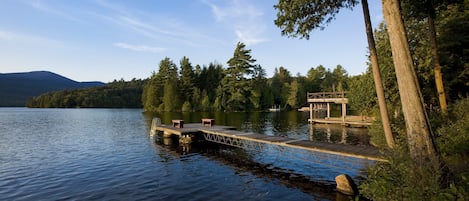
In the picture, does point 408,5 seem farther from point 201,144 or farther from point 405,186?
point 201,144

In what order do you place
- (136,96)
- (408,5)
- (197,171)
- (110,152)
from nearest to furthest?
(408,5) → (197,171) → (110,152) → (136,96)

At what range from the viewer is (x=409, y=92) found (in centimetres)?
651

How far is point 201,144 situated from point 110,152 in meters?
6.93

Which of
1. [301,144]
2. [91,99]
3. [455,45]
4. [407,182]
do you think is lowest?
[301,144]

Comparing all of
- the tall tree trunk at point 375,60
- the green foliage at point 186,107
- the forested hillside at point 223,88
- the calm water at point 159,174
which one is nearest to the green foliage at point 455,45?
the tall tree trunk at point 375,60

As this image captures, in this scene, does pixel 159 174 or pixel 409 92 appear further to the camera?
pixel 159 174

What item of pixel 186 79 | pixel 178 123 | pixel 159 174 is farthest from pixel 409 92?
pixel 186 79

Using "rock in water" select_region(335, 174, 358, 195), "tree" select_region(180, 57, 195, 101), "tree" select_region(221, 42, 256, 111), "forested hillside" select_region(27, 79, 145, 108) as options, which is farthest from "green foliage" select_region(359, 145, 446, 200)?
"forested hillside" select_region(27, 79, 145, 108)

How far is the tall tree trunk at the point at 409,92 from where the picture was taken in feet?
20.0

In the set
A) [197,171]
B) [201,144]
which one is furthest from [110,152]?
[197,171]

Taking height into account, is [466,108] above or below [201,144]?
above

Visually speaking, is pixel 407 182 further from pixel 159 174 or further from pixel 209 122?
pixel 209 122

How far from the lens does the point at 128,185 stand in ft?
38.6

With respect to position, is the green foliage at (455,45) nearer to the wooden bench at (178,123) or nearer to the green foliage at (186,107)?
the wooden bench at (178,123)
